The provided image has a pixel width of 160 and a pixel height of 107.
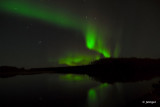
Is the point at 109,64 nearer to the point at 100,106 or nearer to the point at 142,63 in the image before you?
the point at 142,63

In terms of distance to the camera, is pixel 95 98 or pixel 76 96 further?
pixel 76 96

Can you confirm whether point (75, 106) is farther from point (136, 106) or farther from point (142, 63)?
point (142, 63)

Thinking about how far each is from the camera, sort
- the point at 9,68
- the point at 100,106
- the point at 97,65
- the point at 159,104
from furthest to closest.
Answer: the point at 9,68 < the point at 97,65 < the point at 100,106 < the point at 159,104

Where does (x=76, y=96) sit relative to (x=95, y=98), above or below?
below

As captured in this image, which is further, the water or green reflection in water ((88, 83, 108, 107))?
the water

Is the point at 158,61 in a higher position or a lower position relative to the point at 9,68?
higher

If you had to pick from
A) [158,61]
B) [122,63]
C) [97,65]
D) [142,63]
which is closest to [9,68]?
[97,65]

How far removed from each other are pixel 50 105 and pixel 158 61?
116378 mm

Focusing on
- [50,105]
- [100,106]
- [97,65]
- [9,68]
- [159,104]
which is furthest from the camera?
[9,68]

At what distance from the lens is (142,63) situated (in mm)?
118000

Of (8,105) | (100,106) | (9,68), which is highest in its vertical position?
(100,106)

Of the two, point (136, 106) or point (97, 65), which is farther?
point (97, 65)

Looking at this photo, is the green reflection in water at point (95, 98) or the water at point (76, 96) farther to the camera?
the water at point (76, 96)

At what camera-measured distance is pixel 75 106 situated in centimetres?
1206
